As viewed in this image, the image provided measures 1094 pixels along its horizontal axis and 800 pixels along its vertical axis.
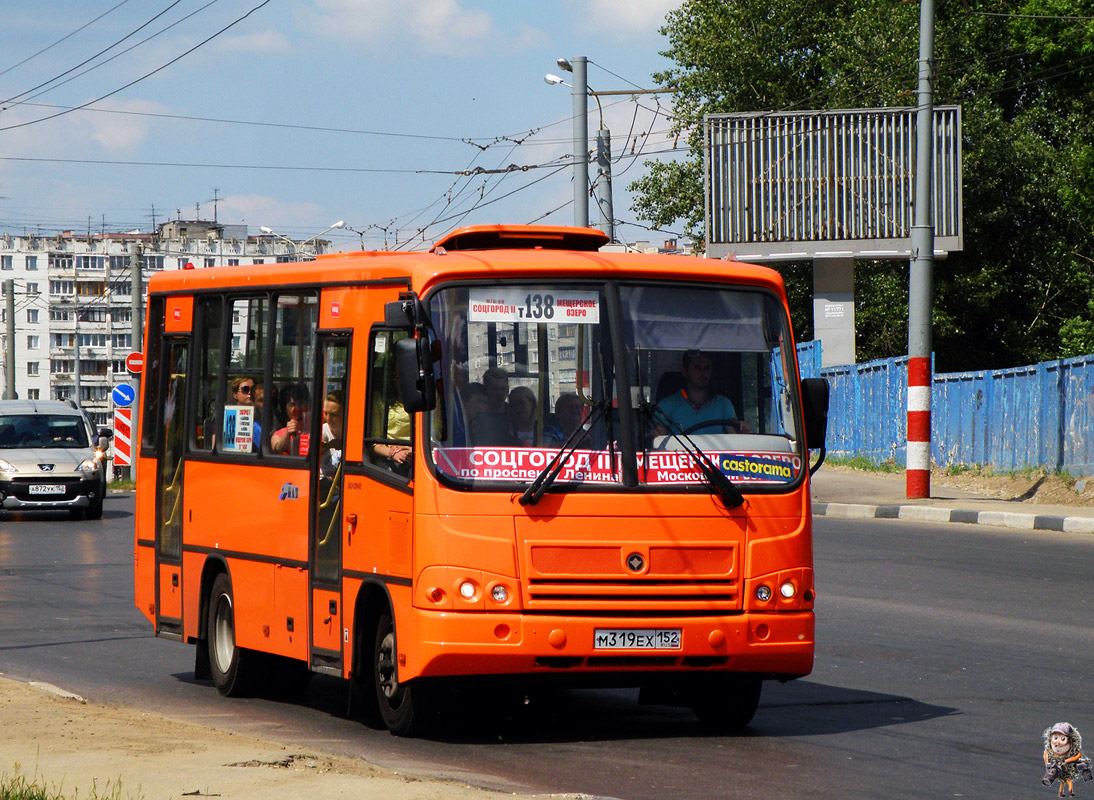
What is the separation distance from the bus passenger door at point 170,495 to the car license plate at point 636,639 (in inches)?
151

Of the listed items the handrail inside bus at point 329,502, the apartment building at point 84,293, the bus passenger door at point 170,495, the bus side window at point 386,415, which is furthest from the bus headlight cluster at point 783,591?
the apartment building at point 84,293

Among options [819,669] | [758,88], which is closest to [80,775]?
[819,669]

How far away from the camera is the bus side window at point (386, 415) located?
8297mm

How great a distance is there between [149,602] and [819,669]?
440 cm

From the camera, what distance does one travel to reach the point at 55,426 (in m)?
29.2

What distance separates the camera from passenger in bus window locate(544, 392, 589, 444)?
8211 mm

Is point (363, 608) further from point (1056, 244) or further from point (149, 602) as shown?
point (1056, 244)

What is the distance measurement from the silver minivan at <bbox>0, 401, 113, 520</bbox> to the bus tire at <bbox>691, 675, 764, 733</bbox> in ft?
67.1

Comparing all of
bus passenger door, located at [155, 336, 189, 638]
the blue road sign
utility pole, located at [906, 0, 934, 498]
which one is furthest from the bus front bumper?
the blue road sign

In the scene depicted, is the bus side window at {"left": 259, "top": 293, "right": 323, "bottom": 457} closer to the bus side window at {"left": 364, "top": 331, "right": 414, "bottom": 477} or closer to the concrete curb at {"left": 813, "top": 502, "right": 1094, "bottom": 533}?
the bus side window at {"left": 364, "top": 331, "right": 414, "bottom": 477}

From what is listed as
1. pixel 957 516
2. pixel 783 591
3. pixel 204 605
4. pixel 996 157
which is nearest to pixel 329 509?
pixel 204 605

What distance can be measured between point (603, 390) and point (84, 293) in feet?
555

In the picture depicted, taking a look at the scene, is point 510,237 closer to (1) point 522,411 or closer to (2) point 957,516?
(1) point 522,411

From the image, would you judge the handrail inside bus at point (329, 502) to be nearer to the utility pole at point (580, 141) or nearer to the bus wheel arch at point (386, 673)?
the bus wheel arch at point (386, 673)
